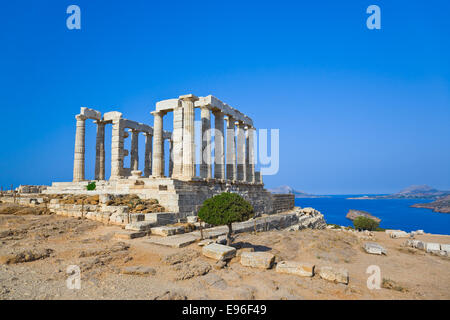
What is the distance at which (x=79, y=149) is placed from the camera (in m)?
27.0

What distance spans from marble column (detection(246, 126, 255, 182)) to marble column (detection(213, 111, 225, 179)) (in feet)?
23.7

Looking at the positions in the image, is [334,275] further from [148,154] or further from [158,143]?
[148,154]

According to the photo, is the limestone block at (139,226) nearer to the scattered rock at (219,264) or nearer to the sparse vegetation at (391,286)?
the scattered rock at (219,264)

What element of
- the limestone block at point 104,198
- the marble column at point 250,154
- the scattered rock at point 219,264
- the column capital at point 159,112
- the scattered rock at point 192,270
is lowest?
the scattered rock at point 219,264

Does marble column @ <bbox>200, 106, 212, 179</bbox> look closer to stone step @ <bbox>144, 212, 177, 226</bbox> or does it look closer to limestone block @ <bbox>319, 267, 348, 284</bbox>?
stone step @ <bbox>144, 212, 177, 226</bbox>

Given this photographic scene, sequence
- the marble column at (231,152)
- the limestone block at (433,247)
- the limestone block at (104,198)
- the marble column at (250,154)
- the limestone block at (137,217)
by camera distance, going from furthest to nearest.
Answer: the marble column at (250,154) → the marble column at (231,152) → the limestone block at (433,247) → the limestone block at (104,198) → the limestone block at (137,217)

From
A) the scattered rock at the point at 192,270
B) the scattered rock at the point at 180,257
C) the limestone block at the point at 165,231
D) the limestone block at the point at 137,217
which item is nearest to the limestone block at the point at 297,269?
the scattered rock at the point at 192,270

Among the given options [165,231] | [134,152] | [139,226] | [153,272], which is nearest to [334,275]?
[153,272]

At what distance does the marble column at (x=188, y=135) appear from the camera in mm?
20406

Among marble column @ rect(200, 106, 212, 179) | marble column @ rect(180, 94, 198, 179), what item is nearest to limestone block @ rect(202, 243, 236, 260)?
marble column @ rect(180, 94, 198, 179)

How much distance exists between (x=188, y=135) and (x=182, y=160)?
216 cm

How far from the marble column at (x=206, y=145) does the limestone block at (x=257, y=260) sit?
13.1 meters

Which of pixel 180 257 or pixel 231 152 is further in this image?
pixel 231 152
